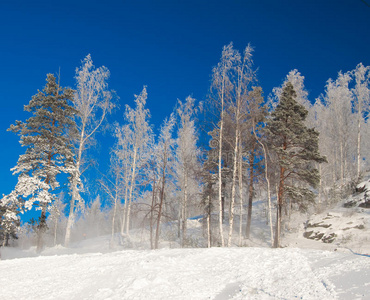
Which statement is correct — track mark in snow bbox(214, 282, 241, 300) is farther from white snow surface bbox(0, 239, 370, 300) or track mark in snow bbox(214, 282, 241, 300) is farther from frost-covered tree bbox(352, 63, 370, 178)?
frost-covered tree bbox(352, 63, 370, 178)

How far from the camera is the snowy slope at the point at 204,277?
4.63 metres

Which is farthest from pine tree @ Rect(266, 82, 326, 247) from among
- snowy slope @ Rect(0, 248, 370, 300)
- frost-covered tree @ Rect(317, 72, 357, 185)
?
frost-covered tree @ Rect(317, 72, 357, 185)

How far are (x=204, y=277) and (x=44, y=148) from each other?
13.3 m

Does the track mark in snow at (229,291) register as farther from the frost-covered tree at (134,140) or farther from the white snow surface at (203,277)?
the frost-covered tree at (134,140)

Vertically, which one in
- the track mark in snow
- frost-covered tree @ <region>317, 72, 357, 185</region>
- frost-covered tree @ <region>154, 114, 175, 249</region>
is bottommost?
the track mark in snow

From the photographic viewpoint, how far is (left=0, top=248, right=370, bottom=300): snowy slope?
182 inches

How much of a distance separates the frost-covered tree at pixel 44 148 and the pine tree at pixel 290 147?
13119 mm

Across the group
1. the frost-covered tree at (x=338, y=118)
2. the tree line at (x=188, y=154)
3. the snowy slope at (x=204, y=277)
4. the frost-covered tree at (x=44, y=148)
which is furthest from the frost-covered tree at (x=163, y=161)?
the frost-covered tree at (x=338, y=118)

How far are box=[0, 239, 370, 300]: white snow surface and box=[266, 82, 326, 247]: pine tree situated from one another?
28.2ft

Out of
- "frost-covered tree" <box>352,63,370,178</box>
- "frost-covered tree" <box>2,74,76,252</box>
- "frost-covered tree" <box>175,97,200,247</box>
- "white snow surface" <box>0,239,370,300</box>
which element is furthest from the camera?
"frost-covered tree" <box>352,63,370,178</box>

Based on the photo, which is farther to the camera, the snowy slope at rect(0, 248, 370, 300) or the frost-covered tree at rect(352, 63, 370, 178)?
the frost-covered tree at rect(352, 63, 370, 178)

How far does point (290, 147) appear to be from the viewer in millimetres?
16484

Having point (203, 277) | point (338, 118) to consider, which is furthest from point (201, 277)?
point (338, 118)

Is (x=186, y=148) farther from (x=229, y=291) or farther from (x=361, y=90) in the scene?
(x=361, y=90)
